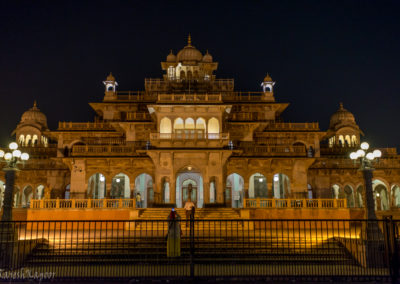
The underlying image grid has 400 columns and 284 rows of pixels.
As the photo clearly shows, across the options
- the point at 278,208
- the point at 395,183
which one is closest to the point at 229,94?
the point at 278,208

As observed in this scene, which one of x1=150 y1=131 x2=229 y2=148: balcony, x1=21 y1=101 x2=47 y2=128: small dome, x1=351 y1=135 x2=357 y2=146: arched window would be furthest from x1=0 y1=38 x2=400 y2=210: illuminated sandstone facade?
x1=21 y1=101 x2=47 y2=128: small dome

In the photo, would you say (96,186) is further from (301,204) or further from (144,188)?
(301,204)

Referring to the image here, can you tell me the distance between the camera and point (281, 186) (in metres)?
39.1

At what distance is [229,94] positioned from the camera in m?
40.5

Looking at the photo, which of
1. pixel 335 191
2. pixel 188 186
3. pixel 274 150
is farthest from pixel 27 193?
pixel 335 191

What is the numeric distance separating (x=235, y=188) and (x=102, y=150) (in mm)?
14707

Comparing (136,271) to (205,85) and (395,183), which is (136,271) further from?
(395,183)

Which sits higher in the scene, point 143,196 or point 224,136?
point 224,136

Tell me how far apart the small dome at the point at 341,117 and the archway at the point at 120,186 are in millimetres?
32512

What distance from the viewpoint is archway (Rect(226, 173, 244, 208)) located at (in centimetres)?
3728

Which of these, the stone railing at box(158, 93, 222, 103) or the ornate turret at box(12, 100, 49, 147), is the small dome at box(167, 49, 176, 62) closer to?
the stone railing at box(158, 93, 222, 103)

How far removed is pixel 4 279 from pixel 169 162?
21.0 meters

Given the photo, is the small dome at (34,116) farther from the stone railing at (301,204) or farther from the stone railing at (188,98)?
the stone railing at (301,204)

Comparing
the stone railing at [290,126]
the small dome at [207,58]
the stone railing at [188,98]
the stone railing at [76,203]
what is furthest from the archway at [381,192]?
the stone railing at [76,203]
